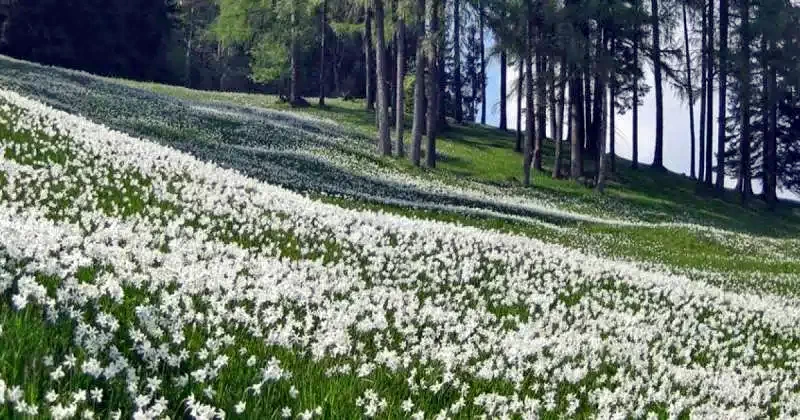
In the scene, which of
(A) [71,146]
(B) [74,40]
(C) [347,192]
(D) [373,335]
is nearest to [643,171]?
(C) [347,192]

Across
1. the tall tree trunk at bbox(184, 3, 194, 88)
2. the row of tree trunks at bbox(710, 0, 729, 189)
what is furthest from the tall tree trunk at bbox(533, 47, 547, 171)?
the tall tree trunk at bbox(184, 3, 194, 88)

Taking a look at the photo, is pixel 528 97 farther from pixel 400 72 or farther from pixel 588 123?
pixel 588 123

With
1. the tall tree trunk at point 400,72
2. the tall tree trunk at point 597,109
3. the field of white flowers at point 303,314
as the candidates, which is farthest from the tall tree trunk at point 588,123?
the field of white flowers at point 303,314

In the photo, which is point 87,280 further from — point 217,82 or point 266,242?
point 217,82

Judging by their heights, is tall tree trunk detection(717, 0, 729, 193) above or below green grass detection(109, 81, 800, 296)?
above

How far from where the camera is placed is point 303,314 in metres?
7.33

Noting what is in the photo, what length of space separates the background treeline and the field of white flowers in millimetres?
25283

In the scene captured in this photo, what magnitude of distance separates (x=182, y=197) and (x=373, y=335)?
5746 millimetres

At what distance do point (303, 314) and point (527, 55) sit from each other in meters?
36.9

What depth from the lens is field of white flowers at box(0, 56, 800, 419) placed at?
4.88 meters

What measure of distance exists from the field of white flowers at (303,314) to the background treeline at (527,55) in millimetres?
25283

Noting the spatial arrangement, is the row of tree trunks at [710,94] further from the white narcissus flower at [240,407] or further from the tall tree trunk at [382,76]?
the white narcissus flower at [240,407]

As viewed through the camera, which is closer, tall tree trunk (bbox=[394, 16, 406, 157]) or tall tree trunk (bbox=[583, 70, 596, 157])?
tall tree trunk (bbox=[394, 16, 406, 157])

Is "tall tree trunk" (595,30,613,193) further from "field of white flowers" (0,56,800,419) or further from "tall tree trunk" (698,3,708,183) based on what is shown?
"field of white flowers" (0,56,800,419)
